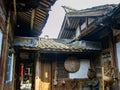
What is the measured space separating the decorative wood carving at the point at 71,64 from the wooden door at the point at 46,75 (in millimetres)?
1123

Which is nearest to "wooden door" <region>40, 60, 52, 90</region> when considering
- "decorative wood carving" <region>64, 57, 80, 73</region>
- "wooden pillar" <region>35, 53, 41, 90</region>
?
"wooden pillar" <region>35, 53, 41, 90</region>

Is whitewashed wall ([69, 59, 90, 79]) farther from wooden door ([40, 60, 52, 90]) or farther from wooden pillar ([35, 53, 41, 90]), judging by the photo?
wooden pillar ([35, 53, 41, 90])

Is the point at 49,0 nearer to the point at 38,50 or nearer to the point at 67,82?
the point at 38,50

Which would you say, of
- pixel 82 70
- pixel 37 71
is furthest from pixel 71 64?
pixel 37 71

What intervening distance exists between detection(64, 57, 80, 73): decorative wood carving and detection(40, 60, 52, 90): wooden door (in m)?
1.12

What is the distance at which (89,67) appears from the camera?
12.2 m

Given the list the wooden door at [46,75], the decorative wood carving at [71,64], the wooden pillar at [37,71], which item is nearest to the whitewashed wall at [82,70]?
the decorative wood carving at [71,64]

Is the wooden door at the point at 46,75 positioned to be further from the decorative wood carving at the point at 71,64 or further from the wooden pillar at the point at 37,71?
the decorative wood carving at the point at 71,64

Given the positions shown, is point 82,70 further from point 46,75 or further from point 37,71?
point 37,71

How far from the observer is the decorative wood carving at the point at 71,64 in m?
11.9

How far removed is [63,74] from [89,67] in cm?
178

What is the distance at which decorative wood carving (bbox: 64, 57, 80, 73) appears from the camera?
11.9m

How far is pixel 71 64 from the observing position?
11.9 meters

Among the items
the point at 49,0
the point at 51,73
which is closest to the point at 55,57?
the point at 51,73
